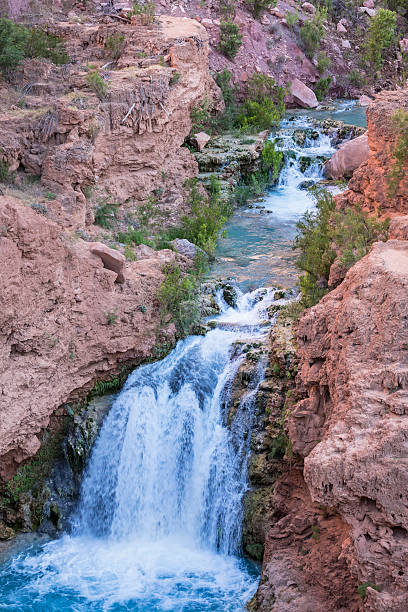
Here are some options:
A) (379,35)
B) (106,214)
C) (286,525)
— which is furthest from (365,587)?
(379,35)

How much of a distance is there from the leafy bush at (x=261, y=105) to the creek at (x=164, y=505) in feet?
33.9

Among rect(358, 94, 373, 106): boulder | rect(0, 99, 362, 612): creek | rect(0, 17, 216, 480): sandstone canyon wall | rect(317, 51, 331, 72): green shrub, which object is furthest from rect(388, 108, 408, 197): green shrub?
rect(317, 51, 331, 72): green shrub

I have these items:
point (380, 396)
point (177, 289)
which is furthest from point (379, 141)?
point (380, 396)

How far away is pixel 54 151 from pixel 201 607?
7.88 meters

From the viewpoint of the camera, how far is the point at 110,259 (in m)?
10.0

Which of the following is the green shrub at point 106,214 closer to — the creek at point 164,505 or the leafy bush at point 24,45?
the creek at point 164,505

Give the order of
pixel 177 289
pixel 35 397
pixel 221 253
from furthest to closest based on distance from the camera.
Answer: pixel 221 253 < pixel 177 289 < pixel 35 397

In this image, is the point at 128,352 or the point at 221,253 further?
the point at 221,253

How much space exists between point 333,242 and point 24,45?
31.6ft

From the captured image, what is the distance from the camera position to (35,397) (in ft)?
29.2

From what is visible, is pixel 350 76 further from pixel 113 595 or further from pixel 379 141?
pixel 113 595

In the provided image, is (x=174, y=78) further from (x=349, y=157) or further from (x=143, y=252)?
(x=143, y=252)

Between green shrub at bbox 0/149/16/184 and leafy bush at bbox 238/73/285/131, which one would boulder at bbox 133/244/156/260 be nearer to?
green shrub at bbox 0/149/16/184

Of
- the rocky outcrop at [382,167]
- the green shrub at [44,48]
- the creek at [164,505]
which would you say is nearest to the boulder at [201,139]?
the green shrub at [44,48]
